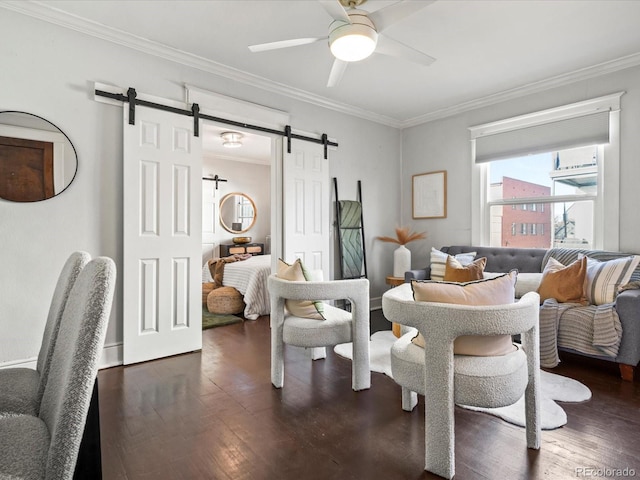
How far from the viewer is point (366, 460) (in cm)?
175

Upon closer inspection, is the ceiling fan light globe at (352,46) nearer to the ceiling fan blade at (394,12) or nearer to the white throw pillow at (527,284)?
the ceiling fan blade at (394,12)

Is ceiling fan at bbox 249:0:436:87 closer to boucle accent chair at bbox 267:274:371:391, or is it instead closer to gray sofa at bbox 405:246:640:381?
boucle accent chair at bbox 267:274:371:391

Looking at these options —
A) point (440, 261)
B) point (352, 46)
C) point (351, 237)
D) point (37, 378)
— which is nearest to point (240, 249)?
point (351, 237)

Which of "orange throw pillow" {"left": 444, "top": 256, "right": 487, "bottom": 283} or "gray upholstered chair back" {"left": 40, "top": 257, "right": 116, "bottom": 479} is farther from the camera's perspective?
"orange throw pillow" {"left": 444, "top": 256, "right": 487, "bottom": 283}

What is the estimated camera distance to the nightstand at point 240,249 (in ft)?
24.3

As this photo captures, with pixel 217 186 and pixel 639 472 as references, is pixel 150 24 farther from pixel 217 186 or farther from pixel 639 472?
pixel 217 186

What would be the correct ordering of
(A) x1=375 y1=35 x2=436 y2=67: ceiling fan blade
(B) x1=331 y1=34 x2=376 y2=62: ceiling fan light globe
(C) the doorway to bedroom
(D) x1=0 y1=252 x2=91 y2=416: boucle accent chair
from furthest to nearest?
(C) the doorway to bedroom, (A) x1=375 y1=35 x2=436 y2=67: ceiling fan blade, (B) x1=331 y1=34 x2=376 y2=62: ceiling fan light globe, (D) x1=0 y1=252 x2=91 y2=416: boucle accent chair

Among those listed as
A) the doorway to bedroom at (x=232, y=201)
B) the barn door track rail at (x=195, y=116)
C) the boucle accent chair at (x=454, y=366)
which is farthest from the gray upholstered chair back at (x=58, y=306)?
the doorway to bedroom at (x=232, y=201)

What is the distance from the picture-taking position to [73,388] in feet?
2.55

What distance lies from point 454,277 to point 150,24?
3.48 m

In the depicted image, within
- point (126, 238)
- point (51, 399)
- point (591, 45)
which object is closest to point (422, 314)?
point (51, 399)

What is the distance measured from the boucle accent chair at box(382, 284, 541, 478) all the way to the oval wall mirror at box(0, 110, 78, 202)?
8.69 ft

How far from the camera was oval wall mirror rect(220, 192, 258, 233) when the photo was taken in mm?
7669

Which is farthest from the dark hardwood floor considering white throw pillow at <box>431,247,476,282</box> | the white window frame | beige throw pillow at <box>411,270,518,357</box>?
white throw pillow at <box>431,247,476,282</box>
